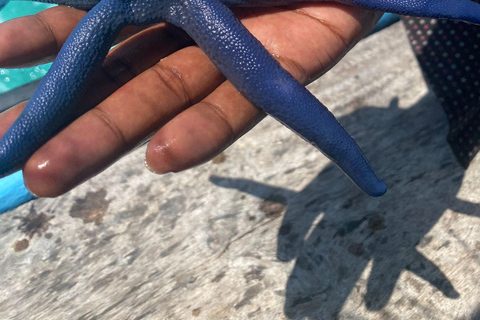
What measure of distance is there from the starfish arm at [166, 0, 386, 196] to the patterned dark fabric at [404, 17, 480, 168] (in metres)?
0.98

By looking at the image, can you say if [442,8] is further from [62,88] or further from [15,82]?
[15,82]

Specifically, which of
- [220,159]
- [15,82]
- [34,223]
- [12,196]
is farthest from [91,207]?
[15,82]

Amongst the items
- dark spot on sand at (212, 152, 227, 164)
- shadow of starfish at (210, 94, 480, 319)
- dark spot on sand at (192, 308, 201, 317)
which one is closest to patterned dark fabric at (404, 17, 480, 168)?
shadow of starfish at (210, 94, 480, 319)

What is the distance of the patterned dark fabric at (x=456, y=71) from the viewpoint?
A: 216cm

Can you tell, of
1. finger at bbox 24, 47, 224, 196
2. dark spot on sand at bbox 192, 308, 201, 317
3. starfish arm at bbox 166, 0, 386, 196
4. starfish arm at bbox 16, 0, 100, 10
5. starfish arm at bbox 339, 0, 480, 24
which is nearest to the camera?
finger at bbox 24, 47, 224, 196

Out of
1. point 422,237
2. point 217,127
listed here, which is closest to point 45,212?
point 217,127

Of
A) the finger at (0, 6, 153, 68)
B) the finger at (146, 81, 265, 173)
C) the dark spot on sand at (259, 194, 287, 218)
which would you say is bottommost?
the dark spot on sand at (259, 194, 287, 218)

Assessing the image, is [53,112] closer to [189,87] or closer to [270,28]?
[189,87]

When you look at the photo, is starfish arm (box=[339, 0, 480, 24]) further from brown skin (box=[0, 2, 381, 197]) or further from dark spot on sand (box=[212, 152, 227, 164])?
dark spot on sand (box=[212, 152, 227, 164])

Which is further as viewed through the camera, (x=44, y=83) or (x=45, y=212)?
(x=45, y=212)

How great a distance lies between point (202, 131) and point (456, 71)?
1.55 metres

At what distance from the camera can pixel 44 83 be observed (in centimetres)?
137

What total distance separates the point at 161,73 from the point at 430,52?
60.2 inches

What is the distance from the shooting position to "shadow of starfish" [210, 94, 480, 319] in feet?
6.57
